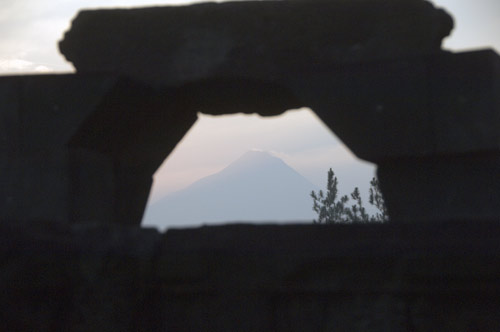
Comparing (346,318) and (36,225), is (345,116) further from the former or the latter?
(36,225)

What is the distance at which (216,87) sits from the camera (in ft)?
12.6

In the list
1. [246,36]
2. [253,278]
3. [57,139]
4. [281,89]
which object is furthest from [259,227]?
[57,139]

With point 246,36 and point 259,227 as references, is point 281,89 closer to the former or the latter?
point 246,36

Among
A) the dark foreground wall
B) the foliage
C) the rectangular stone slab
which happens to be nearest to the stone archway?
the rectangular stone slab

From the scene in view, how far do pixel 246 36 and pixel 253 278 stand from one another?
51.2 inches

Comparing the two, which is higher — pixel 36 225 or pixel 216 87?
pixel 216 87

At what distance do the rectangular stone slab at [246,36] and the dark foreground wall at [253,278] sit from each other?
0.93 metres

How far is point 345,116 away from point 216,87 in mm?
757

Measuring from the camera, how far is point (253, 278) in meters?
3.04

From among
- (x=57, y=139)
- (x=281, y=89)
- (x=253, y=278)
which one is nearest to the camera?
(x=253, y=278)

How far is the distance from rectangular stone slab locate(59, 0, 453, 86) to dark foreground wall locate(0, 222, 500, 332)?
0.93 metres

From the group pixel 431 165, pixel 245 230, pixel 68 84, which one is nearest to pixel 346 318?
pixel 245 230

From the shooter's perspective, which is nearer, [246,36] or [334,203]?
[246,36]

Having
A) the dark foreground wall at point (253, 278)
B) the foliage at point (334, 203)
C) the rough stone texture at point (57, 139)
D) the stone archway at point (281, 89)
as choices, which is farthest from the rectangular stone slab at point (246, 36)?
the foliage at point (334, 203)
